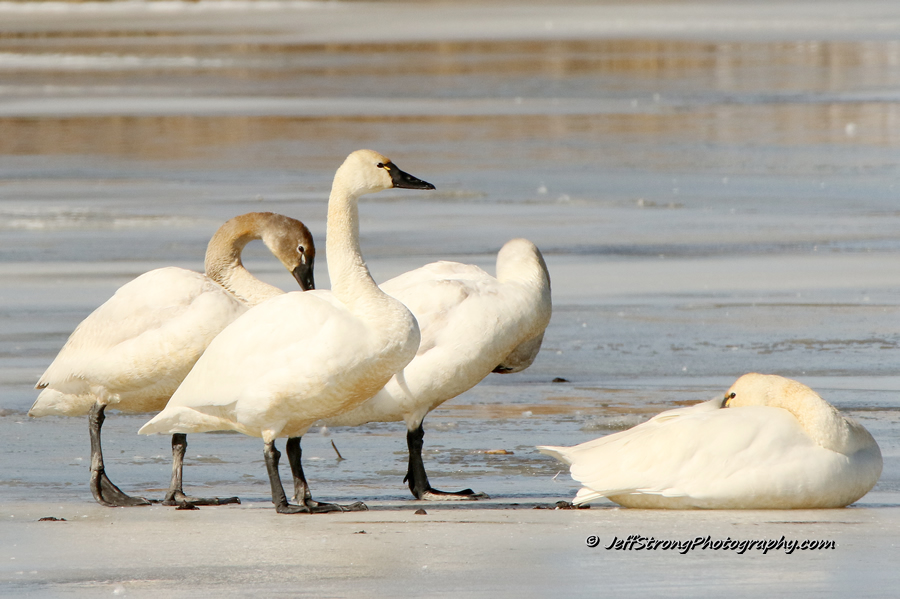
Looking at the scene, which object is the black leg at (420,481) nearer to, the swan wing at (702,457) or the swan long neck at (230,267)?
the swan wing at (702,457)

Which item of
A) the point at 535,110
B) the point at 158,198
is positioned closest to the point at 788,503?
the point at 158,198

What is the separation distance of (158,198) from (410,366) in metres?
9.31

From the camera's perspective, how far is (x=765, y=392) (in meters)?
6.22

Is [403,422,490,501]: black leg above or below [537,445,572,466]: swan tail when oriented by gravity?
below

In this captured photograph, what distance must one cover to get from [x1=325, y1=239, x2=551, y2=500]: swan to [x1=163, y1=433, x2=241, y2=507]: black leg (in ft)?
2.36

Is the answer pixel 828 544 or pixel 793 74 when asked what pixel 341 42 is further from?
pixel 828 544

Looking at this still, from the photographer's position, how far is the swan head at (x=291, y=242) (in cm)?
743

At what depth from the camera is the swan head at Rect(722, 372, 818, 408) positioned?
605 centimetres

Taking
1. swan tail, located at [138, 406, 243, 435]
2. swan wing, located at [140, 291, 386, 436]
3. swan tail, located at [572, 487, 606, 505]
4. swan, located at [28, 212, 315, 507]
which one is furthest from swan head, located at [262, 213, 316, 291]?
swan tail, located at [572, 487, 606, 505]

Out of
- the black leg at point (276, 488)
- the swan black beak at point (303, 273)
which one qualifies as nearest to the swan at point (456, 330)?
the swan black beak at point (303, 273)

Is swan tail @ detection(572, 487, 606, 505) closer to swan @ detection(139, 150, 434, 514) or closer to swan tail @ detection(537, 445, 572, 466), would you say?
swan tail @ detection(537, 445, 572, 466)

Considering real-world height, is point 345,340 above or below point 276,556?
above

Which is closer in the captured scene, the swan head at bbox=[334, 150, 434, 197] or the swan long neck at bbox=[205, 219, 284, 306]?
the swan head at bbox=[334, 150, 434, 197]

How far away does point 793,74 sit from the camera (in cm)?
2889
